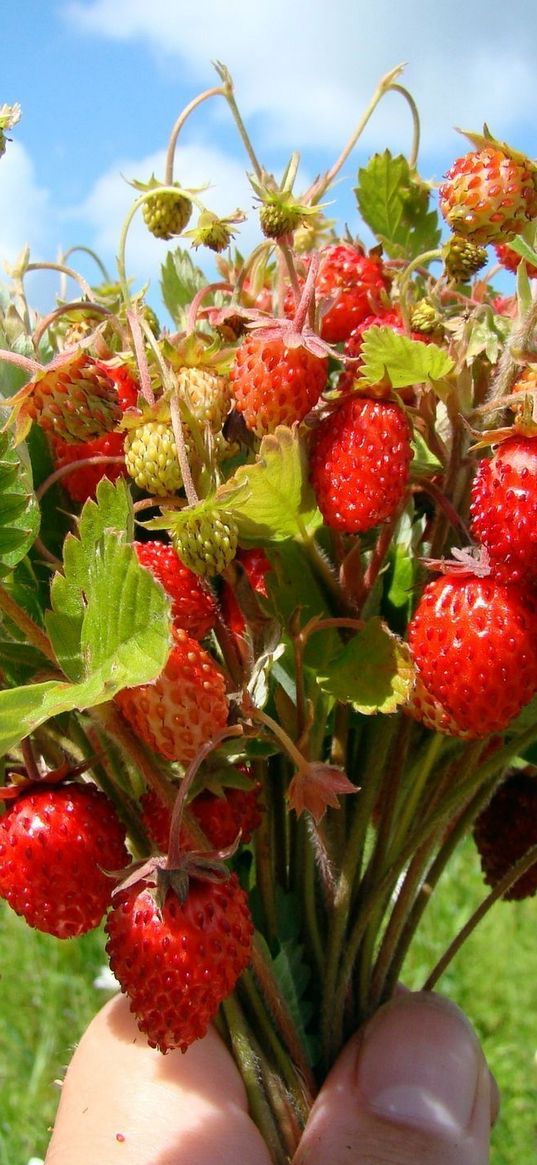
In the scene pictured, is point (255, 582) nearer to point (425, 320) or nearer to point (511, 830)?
point (425, 320)

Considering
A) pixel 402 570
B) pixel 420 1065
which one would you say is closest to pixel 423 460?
pixel 402 570

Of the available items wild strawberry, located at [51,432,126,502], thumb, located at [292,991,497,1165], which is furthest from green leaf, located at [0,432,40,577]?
thumb, located at [292,991,497,1165]

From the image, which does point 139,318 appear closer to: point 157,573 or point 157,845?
point 157,573

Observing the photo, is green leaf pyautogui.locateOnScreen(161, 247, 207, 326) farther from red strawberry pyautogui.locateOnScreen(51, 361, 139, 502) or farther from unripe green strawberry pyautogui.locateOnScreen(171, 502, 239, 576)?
unripe green strawberry pyautogui.locateOnScreen(171, 502, 239, 576)

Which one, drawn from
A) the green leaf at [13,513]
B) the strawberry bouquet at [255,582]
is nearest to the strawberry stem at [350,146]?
the strawberry bouquet at [255,582]

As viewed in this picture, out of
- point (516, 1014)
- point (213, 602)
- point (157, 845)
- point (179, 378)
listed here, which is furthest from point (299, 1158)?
point (516, 1014)
